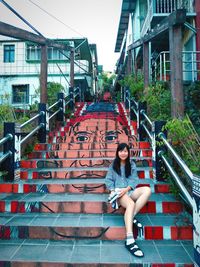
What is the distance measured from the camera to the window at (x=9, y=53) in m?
15.6

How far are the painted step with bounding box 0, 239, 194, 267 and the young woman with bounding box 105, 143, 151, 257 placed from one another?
6.9 inches

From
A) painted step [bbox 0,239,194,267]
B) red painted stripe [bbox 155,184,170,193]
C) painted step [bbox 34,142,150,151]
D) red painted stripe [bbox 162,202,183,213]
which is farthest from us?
painted step [bbox 34,142,150,151]

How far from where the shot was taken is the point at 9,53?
15672 millimetres

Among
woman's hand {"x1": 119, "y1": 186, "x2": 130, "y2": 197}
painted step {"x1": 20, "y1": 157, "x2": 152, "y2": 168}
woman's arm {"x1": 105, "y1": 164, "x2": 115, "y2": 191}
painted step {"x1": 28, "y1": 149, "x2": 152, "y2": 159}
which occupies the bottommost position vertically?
woman's hand {"x1": 119, "y1": 186, "x2": 130, "y2": 197}

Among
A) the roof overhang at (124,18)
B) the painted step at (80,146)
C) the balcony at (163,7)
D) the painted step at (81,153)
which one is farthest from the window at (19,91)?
the painted step at (81,153)

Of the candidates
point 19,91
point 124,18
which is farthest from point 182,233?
point 124,18

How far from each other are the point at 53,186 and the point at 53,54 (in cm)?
1369

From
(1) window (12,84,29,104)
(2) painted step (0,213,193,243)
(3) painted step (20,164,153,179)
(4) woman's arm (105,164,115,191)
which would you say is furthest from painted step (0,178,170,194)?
(1) window (12,84,29,104)

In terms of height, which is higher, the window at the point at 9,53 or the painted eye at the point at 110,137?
the window at the point at 9,53

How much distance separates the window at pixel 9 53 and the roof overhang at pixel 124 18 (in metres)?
8.01

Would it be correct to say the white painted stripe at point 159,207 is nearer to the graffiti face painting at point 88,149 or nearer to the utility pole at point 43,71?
the graffiti face painting at point 88,149

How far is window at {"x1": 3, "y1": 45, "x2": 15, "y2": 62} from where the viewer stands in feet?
51.2

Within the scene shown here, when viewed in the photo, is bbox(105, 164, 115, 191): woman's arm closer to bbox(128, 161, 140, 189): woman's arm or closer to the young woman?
the young woman

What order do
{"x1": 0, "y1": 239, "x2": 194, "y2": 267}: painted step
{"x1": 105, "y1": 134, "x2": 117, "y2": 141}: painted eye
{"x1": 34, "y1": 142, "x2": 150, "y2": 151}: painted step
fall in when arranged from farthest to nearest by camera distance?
{"x1": 105, "y1": 134, "x2": 117, "y2": 141}: painted eye, {"x1": 34, "y1": 142, "x2": 150, "y2": 151}: painted step, {"x1": 0, "y1": 239, "x2": 194, "y2": 267}: painted step
